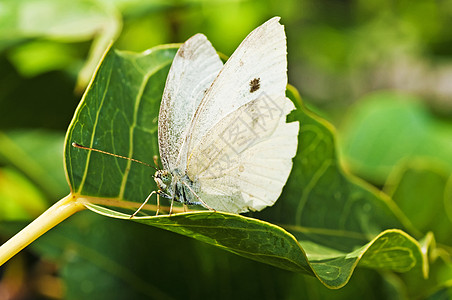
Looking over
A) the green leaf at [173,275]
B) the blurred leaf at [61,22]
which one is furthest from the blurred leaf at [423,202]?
the blurred leaf at [61,22]

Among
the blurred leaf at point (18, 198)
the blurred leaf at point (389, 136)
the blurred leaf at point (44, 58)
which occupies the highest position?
the blurred leaf at point (44, 58)

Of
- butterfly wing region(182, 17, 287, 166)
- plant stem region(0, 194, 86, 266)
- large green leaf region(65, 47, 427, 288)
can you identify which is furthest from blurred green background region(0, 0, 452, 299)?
plant stem region(0, 194, 86, 266)

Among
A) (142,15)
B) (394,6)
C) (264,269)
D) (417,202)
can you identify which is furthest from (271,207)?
(394,6)

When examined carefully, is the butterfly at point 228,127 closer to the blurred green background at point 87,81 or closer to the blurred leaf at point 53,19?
the blurred green background at point 87,81

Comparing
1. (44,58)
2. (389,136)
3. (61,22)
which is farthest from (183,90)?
(389,136)

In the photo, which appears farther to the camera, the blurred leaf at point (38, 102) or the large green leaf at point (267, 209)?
the blurred leaf at point (38, 102)

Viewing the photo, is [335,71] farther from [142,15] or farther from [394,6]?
[142,15]

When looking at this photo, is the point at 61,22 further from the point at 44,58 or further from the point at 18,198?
the point at 18,198

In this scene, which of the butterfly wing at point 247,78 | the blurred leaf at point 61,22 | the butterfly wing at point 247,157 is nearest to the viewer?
the butterfly wing at point 247,78

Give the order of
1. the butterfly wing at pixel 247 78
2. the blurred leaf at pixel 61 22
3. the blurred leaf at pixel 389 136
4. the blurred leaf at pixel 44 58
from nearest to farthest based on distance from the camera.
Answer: the butterfly wing at pixel 247 78 → the blurred leaf at pixel 61 22 → the blurred leaf at pixel 44 58 → the blurred leaf at pixel 389 136
